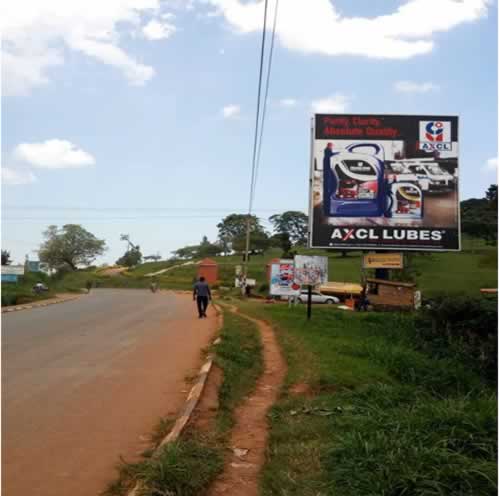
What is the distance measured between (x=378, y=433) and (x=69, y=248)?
100 meters

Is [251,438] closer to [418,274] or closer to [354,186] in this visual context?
[354,186]

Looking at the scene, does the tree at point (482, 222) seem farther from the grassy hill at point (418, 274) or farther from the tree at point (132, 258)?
the tree at point (132, 258)

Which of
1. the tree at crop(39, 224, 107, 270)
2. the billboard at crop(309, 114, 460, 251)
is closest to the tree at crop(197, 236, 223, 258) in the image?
the tree at crop(39, 224, 107, 270)

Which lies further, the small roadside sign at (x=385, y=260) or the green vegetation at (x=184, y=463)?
the small roadside sign at (x=385, y=260)

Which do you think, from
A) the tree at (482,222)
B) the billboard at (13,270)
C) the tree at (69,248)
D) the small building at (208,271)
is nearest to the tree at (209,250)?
the tree at (69,248)

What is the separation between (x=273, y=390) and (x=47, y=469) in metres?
4.16

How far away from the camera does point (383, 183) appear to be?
66.4 ft

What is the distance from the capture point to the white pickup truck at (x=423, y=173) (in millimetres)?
20391

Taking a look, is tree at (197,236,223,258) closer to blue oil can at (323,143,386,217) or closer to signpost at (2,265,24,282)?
signpost at (2,265,24,282)

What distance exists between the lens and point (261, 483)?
4.36 m

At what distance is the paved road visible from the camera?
4473mm

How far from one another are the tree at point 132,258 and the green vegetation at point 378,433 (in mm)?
95702

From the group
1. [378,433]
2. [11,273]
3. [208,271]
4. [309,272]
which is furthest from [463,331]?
[208,271]

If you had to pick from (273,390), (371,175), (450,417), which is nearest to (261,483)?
(450,417)
